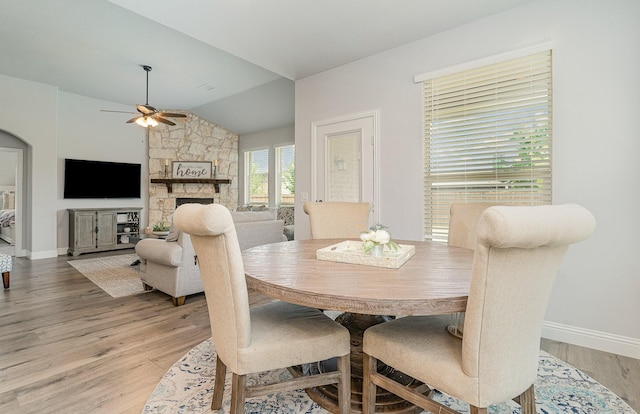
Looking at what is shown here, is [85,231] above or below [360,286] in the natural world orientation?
below

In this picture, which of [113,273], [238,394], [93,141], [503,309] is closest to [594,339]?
[503,309]

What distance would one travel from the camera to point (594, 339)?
86.3 inches

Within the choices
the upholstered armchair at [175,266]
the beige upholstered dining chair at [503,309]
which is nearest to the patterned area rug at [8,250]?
the upholstered armchair at [175,266]

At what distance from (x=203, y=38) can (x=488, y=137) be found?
2.86 metres

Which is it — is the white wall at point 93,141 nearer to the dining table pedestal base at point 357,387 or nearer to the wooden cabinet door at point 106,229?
the wooden cabinet door at point 106,229

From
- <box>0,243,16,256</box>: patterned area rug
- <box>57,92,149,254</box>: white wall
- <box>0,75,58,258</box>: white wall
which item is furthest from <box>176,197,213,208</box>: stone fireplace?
<box>0,243,16,256</box>: patterned area rug

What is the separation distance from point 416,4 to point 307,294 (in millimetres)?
2531

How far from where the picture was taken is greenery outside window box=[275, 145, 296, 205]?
6914 millimetres

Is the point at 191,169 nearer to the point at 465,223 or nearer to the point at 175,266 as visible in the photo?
the point at 175,266

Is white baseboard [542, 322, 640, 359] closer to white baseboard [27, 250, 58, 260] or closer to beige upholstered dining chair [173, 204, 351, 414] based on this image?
beige upholstered dining chair [173, 204, 351, 414]

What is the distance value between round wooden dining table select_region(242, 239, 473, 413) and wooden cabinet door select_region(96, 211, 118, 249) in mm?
5445

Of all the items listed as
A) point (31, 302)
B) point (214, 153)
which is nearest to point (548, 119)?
point (31, 302)

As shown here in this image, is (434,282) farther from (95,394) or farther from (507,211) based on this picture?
(95,394)

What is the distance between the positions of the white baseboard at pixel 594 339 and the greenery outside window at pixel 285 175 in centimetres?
523
